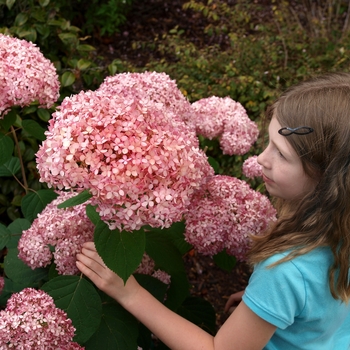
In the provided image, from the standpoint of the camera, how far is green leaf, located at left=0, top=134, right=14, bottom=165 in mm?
1548

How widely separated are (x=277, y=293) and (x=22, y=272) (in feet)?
2.75

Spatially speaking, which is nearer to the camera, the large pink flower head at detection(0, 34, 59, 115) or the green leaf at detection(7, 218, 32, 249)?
the large pink flower head at detection(0, 34, 59, 115)

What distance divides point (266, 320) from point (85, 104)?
688mm

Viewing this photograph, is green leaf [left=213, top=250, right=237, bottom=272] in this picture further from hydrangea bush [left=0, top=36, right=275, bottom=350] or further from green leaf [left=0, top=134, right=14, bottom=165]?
green leaf [left=0, top=134, right=14, bottom=165]

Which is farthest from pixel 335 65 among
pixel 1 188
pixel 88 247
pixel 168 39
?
A: pixel 88 247

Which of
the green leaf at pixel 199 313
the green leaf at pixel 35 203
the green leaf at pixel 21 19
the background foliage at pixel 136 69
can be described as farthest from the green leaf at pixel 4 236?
the green leaf at pixel 21 19

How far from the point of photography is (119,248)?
120 cm

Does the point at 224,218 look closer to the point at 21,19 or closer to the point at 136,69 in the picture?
the point at 21,19

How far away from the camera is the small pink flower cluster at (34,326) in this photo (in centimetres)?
118

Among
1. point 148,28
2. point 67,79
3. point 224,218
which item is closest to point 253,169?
point 224,218

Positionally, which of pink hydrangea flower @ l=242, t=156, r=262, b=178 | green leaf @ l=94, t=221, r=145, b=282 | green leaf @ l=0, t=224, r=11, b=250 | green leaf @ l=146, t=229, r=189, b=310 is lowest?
green leaf @ l=0, t=224, r=11, b=250

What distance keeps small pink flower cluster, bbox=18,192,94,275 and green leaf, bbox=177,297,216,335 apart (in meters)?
0.61

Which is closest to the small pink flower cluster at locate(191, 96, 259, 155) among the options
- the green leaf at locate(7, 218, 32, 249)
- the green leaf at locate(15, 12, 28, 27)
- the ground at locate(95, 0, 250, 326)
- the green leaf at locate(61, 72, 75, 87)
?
the green leaf at locate(7, 218, 32, 249)

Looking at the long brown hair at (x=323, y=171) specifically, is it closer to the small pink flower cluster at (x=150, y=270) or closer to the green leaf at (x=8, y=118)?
the small pink flower cluster at (x=150, y=270)
